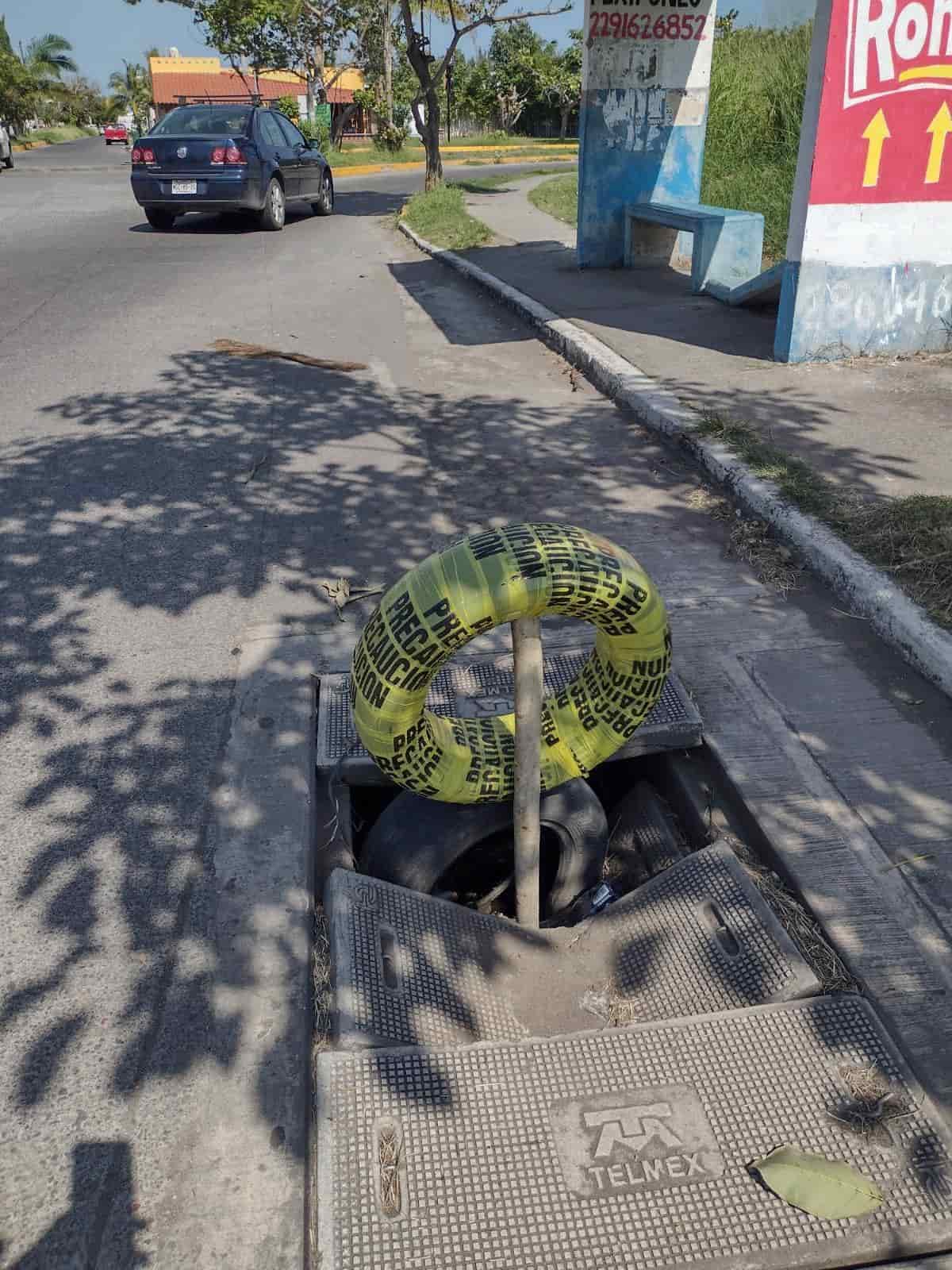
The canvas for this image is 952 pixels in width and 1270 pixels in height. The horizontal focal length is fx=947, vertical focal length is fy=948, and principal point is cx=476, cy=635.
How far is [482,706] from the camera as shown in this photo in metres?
3.11

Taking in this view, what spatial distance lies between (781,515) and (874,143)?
136 inches

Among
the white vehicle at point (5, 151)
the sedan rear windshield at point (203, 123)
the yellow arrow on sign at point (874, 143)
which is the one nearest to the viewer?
the yellow arrow on sign at point (874, 143)

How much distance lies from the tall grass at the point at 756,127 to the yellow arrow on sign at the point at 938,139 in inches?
203

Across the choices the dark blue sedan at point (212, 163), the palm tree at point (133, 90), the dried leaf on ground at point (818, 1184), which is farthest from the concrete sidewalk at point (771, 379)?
the palm tree at point (133, 90)

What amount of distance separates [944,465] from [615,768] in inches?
109

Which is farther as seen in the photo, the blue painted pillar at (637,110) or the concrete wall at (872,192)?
the blue painted pillar at (637,110)

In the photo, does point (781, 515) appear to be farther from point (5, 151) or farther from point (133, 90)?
point (133, 90)

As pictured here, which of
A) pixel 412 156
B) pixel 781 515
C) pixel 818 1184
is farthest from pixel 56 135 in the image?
pixel 818 1184

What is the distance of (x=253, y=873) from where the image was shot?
8.66ft

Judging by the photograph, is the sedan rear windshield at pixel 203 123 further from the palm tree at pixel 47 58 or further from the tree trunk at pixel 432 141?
the palm tree at pixel 47 58

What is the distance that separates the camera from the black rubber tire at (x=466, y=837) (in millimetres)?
→ 2783

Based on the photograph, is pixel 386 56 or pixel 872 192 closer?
pixel 872 192

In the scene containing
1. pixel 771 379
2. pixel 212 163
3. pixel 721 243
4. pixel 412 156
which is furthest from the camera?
pixel 412 156

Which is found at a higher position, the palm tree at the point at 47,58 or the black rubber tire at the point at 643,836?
the palm tree at the point at 47,58
